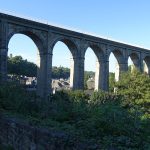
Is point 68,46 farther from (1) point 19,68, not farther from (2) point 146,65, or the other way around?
(1) point 19,68

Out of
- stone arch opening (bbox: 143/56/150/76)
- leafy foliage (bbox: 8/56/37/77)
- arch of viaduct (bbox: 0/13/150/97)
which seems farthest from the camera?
leafy foliage (bbox: 8/56/37/77)

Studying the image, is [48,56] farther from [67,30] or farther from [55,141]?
[55,141]

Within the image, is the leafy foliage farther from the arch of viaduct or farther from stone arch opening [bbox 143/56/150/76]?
the arch of viaduct

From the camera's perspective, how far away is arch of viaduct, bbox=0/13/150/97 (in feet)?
118

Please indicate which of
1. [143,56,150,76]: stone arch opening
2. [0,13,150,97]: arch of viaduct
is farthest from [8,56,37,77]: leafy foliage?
[0,13,150,97]: arch of viaduct

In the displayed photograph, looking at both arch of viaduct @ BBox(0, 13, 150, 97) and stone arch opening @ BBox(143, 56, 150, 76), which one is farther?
stone arch opening @ BBox(143, 56, 150, 76)

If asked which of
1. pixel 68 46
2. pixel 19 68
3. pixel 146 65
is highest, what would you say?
pixel 68 46

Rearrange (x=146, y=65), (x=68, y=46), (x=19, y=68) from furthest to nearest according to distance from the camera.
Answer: (x=19, y=68) → (x=146, y=65) → (x=68, y=46)

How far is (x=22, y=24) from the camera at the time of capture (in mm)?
37156

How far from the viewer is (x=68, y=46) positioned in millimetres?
45188

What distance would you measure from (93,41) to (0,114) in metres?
37.2

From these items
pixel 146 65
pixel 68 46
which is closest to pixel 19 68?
pixel 146 65

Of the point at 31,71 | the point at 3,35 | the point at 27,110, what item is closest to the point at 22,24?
the point at 3,35

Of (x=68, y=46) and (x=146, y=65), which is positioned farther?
(x=146, y=65)
